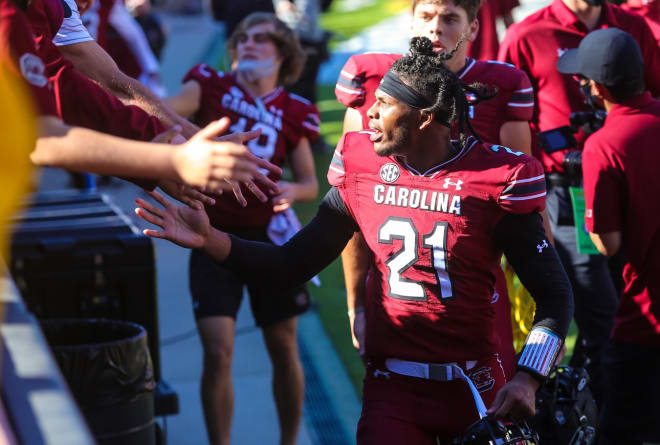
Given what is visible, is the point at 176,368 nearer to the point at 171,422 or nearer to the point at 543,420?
the point at 171,422

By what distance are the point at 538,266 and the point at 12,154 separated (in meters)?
1.87

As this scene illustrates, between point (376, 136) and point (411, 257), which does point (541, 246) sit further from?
point (376, 136)

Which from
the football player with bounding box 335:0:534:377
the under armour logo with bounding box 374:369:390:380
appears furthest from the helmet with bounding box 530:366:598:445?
the football player with bounding box 335:0:534:377

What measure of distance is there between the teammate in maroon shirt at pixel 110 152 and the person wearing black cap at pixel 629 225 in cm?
231

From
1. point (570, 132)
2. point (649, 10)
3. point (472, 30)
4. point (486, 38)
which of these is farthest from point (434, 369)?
point (486, 38)

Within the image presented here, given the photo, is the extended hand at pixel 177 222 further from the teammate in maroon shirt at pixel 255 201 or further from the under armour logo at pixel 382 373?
the teammate in maroon shirt at pixel 255 201

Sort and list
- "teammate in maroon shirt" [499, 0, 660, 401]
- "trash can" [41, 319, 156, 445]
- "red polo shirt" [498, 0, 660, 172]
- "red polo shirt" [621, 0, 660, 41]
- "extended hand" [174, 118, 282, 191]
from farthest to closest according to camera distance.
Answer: "red polo shirt" [621, 0, 660, 41] < "red polo shirt" [498, 0, 660, 172] < "teammate in maroon shirt" [499, 0, 660, 401] < "trash can" [41, 319, 156, 445] < "extended hand" [174, 118, 282, 191]

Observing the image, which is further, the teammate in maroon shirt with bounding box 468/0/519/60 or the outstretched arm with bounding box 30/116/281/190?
the teammate in maroon shirt with bounding box 468/0/519/60

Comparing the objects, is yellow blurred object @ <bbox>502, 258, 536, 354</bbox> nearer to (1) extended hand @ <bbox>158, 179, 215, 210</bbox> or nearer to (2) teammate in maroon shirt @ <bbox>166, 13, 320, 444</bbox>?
(2) teammate in maroon shirt @ <bbox>166, 13, 320, 444</bbox>

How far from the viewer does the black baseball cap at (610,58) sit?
186 inches

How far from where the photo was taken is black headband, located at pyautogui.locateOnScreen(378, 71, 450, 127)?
357 centimetres

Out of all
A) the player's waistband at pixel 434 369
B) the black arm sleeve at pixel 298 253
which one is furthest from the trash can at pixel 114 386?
the player's waistband at pixel 434 369

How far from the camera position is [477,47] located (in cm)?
782

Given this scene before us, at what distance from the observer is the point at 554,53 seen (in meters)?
5.56
